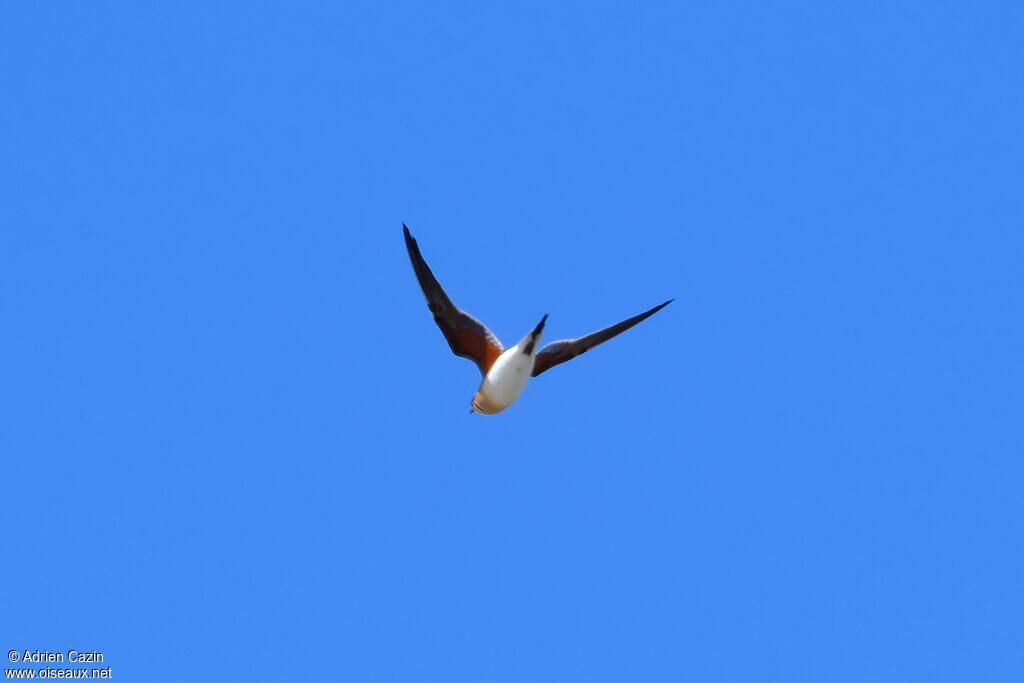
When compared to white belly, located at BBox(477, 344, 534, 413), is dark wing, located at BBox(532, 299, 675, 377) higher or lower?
higher

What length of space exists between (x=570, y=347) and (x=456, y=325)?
1.62 metres

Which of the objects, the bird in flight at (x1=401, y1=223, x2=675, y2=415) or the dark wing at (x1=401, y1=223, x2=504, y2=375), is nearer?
the bird in flight at (x1=401, y1=223, x2=675, y2=415)

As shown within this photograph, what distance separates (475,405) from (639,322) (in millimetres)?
2669

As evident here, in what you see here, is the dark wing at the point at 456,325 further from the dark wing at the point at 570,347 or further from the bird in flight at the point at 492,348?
the dark wing at the point at 570,347

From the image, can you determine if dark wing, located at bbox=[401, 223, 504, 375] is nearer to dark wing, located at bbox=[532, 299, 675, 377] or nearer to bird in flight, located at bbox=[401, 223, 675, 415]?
bird in flight, located at bbox=[401, 223, 675, 415]

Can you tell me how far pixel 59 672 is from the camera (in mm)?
15727

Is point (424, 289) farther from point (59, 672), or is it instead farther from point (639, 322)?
point (59, 672)

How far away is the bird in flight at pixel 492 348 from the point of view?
1403 cm

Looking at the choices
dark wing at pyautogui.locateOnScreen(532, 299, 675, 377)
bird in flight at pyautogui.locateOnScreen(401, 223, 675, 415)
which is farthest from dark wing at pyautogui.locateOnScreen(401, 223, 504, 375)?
dark wing at pyautogui.locateOnScreen(532, 299, 675, 377)

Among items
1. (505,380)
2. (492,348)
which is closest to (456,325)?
(492,348)

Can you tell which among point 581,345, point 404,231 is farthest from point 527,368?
point 404,231

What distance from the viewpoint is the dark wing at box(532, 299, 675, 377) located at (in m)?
14.5

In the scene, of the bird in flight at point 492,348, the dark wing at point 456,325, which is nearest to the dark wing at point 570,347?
the bird in flight at point 492,348

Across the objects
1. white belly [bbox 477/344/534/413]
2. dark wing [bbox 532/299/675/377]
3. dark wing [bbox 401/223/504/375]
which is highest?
dark wing [bbox 401/223/504/375]
